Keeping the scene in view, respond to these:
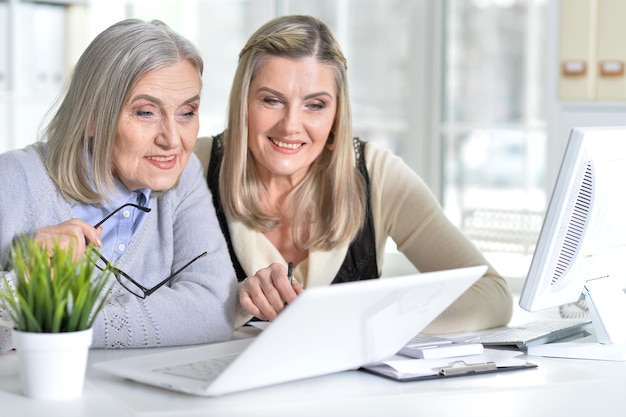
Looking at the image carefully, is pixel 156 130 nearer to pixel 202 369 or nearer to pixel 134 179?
pixel 134 179

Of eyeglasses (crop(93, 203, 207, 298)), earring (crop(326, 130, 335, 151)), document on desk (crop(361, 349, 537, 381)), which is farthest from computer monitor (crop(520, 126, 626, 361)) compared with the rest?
earring (crop(326, 130, 335, 151))

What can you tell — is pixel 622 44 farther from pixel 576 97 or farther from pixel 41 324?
pixel 41 324

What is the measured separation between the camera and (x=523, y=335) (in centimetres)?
190

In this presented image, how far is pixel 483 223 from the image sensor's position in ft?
13.2

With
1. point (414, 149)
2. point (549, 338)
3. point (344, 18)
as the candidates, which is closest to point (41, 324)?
point (549, 338)

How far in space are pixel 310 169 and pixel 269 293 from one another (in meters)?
0.60

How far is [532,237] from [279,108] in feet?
5.92

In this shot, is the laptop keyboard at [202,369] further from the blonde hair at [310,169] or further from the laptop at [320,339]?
the blonde hair at [310,169]

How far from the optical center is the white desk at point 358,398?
4.47 feet

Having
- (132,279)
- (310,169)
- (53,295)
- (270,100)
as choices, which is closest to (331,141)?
(310,169)

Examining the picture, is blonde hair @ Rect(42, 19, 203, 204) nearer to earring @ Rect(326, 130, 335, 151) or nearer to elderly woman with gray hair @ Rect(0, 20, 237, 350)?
elderly woman with gray hair @ Rect(0, 20, 237, 350)

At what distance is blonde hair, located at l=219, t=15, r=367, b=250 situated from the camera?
91.4 inches

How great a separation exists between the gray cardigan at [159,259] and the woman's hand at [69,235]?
11cm

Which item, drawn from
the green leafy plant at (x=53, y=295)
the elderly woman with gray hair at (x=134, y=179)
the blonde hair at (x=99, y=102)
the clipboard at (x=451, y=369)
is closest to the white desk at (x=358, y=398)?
the clipboard at (x=451, y=369)
